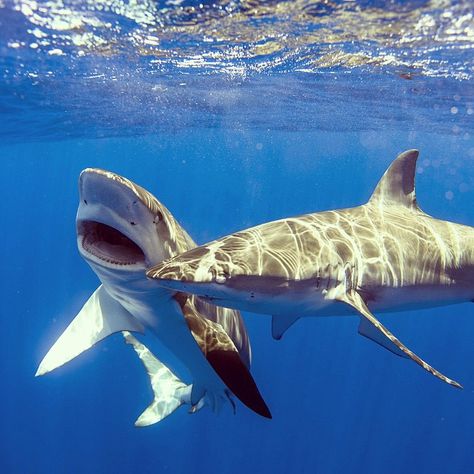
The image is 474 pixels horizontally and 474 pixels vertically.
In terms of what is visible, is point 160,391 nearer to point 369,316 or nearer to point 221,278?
point 369,316

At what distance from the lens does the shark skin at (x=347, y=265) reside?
3932mm

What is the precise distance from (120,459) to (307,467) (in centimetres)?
882

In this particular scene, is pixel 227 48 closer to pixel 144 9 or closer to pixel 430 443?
pixel 144 9

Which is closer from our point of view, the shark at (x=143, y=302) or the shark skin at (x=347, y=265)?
the shark skin at (x=347, y=265)

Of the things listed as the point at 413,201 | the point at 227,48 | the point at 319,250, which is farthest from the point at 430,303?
the point at 227,48

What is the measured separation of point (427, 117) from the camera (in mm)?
23125

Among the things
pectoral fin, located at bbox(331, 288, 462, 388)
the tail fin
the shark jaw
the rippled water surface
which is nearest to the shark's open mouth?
the shark jaw

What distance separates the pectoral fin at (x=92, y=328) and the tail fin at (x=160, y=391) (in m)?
2.86

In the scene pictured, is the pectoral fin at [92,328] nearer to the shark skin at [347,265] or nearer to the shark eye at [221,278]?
the shark skin at [347,265]

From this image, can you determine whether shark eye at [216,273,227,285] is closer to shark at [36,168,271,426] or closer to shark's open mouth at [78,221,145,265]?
shark at [36,168,271,426]

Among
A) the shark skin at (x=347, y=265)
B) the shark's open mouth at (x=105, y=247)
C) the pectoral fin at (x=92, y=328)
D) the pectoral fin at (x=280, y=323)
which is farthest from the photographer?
the pectoral fin at (x=92, y=328)

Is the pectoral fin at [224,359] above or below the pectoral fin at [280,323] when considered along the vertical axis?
above

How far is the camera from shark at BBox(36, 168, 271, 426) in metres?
4.19

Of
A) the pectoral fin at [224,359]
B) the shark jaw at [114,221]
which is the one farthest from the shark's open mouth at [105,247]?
the pectoral fin at [224,359]
